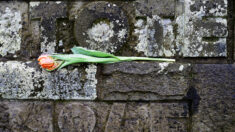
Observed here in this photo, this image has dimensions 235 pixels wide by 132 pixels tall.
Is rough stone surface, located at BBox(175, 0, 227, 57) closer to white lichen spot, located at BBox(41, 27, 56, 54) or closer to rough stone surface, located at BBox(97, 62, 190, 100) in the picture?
rough stone surface, located at BBox(97, 62, 190, 100)

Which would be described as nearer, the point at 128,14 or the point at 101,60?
the point at 101,60

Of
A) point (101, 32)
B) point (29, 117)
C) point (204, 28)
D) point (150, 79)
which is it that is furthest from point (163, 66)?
point (29, 117)

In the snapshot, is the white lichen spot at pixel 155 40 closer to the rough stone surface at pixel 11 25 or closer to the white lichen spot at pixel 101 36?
the white lichen spot at pixel 101 36

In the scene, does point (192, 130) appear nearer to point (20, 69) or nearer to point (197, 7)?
point (197, 7)

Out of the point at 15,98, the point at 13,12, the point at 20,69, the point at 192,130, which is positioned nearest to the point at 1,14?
the point at 13,12

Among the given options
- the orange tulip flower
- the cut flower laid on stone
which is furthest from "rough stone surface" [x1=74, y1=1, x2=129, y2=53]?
the orange tulip flower
